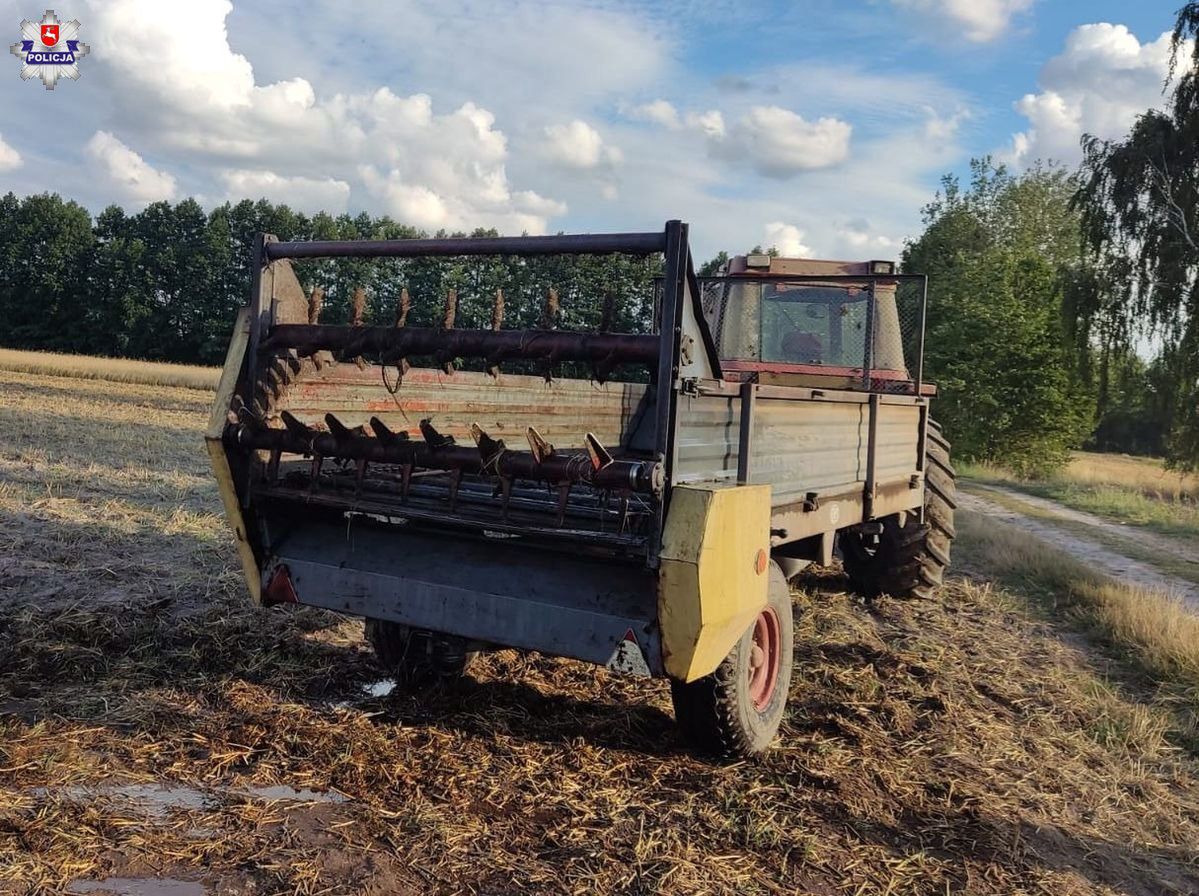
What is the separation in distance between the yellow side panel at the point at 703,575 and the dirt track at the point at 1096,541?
6.24m

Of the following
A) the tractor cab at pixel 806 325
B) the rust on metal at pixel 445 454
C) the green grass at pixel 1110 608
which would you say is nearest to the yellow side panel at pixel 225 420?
the rust on metal at pixel 445 454

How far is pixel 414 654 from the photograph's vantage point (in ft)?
13.3

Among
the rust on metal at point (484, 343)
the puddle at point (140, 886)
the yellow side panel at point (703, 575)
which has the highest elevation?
the rust on metal at point (484, 343)

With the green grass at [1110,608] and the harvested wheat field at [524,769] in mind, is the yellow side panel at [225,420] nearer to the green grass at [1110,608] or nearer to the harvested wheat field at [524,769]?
the harvested wheat field at [524,769]

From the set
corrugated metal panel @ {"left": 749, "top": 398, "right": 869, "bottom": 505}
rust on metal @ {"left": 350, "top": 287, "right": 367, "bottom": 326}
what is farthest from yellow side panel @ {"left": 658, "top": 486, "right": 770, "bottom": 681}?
rust on metal @ {"left": 350, "top": 287, "right": 367, "bottom": 326}

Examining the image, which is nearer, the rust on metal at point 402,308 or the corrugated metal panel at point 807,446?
the rust on metal at point 402,308

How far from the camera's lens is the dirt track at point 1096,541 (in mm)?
8523

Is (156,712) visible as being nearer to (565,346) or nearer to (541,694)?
(541,694)

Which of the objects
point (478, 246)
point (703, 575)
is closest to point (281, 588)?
point (478, 246)

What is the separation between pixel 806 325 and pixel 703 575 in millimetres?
3869

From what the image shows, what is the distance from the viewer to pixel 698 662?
292cm

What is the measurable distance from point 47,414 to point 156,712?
13595 millimetres

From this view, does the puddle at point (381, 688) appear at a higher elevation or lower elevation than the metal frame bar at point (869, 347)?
lower

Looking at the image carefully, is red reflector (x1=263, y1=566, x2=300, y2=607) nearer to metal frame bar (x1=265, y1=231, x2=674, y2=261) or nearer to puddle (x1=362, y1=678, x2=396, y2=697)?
puddle (x1=362, y1=678, x2=396, y2=697)
